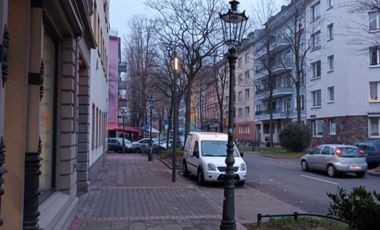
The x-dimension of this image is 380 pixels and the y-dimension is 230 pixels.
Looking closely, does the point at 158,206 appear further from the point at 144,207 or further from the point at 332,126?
the point at 332,126

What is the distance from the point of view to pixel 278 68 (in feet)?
202

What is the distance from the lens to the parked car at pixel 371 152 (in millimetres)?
27562

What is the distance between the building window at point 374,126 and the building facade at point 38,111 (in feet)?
131

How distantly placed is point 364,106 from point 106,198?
128ft

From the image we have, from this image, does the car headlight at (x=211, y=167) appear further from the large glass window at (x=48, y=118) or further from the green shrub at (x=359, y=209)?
the green shrub at (x=359, y=209)

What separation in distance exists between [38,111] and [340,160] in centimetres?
1866

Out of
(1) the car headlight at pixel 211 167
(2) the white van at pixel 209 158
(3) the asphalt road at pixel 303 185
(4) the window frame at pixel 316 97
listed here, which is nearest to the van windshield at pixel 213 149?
(2) the white van at pixel 209 158

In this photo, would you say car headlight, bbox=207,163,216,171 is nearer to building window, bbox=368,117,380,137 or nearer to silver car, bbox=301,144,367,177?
silver car, bbox=301,144,367,177

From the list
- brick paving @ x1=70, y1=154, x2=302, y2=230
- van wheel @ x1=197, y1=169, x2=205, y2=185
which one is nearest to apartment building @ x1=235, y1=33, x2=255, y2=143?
van wheel @ x1=197, y1=169, x2=205, y2=185

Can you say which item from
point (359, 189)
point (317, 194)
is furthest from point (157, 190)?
point (359, 189)

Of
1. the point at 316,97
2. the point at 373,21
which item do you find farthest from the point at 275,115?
the point at 373,21

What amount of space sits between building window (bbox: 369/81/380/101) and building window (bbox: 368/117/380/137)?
75.4 inches

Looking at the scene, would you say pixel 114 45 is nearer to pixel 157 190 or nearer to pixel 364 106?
pixel 364 106

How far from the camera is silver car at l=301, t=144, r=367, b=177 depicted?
73.8ft
